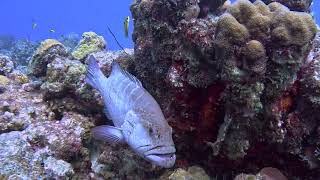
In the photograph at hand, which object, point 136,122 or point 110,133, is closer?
point 136,122

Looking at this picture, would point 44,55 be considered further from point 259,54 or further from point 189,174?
point 259,54

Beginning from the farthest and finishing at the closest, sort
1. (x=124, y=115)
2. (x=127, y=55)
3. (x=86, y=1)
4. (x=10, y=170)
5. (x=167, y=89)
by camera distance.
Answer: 1. (x=86, y=1)
2. (x=127, y=55)
3. (x=167, y=89)
4. (x=10, y=170)
5. (x=124, y=115)

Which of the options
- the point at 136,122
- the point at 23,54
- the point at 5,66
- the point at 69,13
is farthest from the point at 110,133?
the point at 69,13

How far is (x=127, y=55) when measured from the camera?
21.6ft

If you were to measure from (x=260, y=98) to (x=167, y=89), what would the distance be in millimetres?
1355

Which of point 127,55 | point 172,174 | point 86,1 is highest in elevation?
point 86,1

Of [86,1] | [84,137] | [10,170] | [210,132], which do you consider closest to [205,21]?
[210,132]

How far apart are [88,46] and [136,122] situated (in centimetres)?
506

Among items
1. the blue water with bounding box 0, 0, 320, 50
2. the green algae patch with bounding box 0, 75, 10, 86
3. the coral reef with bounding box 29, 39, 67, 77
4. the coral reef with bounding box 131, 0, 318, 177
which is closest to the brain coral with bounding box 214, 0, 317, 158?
the coral reef with bounding box 131, 0, 318, 177

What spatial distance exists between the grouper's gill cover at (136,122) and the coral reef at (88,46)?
3574mm

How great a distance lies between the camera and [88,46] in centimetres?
809

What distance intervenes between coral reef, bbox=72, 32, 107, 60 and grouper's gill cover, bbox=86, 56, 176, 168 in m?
3.57

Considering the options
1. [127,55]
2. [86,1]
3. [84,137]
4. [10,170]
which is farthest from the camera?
[86,1]

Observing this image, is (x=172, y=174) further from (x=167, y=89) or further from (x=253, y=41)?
(x=253, y=41)
